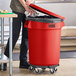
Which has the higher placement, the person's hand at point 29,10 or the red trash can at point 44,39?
the person's hand at point 29,10

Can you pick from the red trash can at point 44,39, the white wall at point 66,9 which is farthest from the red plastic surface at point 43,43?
the white wall at point 66,9

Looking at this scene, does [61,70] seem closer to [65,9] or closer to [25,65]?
[25,65]

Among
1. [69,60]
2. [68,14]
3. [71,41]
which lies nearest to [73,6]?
[68,14]

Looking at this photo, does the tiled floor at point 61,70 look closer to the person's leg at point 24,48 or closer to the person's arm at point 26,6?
the person's leg at point 24,48

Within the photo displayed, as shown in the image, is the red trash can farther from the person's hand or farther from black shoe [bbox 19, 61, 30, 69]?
black shoe [bbox 19, 61, 30, 69]

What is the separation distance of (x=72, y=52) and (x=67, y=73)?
5.27 ft

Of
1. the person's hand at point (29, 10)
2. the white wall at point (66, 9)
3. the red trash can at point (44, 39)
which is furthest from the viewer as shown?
the white wall at point (66, 9)

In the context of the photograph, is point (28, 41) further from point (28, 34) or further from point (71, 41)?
point (71, 41)

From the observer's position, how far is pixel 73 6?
18.3ft

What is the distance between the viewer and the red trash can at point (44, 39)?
3.35 meters

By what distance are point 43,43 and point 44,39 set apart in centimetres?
5

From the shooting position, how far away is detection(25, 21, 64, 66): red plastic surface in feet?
11.0

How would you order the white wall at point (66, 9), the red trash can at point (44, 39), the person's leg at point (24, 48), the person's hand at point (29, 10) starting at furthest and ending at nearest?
1. the white wall at point (66, 9)
2. the person's leg at point (24, 48)
3. the person's hand at point (29, 10)
4. the red trash can at point (44, 39)

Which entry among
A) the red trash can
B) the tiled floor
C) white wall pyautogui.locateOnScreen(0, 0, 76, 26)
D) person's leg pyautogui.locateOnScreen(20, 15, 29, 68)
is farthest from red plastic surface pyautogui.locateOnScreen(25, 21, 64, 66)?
white wall pyautogui.locateOnScreen(0, 0, 76, 26)
